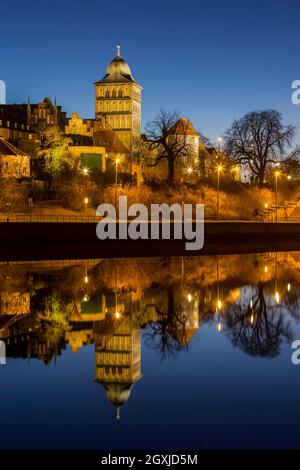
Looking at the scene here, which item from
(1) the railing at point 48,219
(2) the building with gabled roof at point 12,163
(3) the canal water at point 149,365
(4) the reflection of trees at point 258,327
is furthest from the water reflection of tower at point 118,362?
(2) the building with gabled roof at point 12,163

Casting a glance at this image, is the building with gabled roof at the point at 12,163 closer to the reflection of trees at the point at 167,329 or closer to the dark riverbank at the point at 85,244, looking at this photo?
the dark riverbank at the point at 85,244

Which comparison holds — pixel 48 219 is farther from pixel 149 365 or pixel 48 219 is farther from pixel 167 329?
pixel 149 365

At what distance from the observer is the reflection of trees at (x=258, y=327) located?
20719 mm

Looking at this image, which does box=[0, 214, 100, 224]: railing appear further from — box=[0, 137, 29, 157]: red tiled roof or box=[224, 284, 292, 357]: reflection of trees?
box=[224, 284, 292, 357]: reflection of trees

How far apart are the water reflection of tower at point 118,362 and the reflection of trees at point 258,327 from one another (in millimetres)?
2829

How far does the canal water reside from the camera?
42.5 feet

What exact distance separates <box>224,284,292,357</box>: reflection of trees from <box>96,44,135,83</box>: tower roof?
13079cm

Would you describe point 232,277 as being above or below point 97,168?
below

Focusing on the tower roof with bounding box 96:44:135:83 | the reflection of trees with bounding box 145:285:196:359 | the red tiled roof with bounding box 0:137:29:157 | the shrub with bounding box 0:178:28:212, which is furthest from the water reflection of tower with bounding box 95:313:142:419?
the tower roof with bounding box 96:44:135:83

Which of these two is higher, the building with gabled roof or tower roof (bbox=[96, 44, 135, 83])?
tower roof (bbox=[96, 44, 135, 83])

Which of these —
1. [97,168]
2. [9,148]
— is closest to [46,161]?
[9,148]

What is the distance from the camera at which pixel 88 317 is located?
82.1 feet
